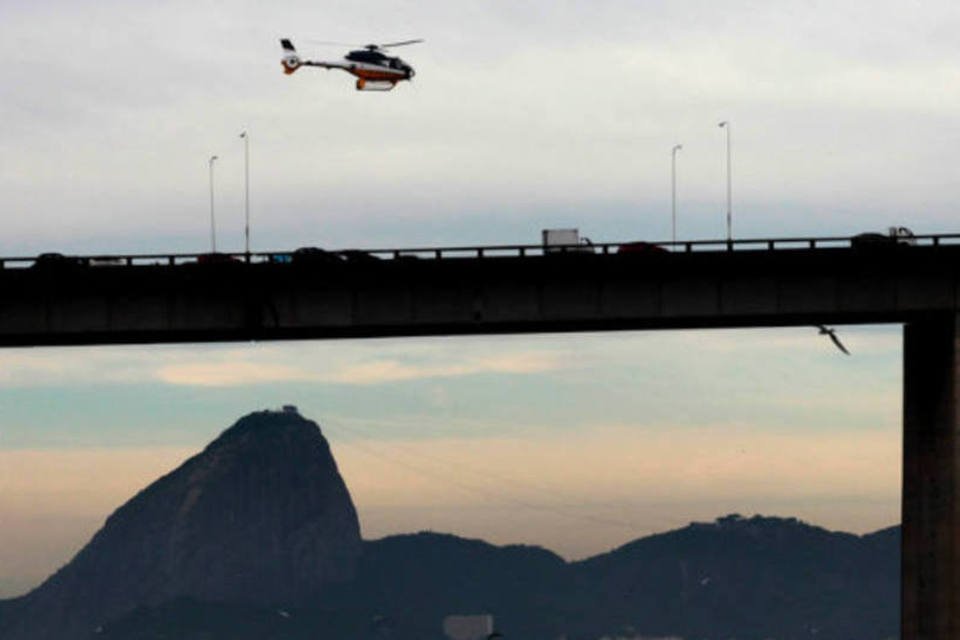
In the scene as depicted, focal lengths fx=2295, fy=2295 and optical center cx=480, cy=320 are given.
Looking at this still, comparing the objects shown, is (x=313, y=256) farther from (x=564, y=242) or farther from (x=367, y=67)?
(x=367, y=67)

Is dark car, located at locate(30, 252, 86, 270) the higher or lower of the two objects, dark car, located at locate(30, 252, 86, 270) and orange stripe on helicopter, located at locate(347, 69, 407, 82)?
the lower

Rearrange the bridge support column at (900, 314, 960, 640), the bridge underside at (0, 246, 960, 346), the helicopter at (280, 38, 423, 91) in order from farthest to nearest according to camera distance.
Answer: the helicopter at (280, 38, 423, 91), the bridge underside at (0, 246, 960, 346), the bridge support column at (900, 314, 960, 640)

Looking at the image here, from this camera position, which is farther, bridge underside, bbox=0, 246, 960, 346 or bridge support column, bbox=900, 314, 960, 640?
bridge underside, bbox=0, 246, 960, 346

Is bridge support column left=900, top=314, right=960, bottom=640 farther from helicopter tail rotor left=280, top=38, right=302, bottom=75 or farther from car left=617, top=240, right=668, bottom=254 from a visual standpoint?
helicopter tail rotor left=280, top=38, right=302, bottom=75

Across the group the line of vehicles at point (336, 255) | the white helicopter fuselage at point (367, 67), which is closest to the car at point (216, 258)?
the line of vehicles at point (336, 255)

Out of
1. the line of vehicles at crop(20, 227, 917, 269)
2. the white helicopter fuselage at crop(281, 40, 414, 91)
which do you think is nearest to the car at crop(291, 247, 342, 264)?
the line of vehicles at crop(20, 227, 917, 269)
